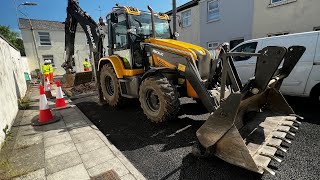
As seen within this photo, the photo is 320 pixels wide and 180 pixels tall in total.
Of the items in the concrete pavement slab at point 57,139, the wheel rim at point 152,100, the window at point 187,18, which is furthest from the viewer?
the window at point 187,18

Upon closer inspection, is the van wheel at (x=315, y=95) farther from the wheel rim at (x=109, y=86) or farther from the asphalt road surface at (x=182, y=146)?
the wheel rim at (x=109, y=86)

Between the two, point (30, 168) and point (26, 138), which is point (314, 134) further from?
point (26, 138)

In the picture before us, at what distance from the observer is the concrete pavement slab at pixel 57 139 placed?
3813 millimetres

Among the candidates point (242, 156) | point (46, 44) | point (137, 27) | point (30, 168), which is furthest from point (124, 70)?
point (46, 44)

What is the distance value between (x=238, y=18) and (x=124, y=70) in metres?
9.98

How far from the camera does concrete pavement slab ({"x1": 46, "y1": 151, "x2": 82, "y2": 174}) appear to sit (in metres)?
2.96

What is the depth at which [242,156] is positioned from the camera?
2.41m

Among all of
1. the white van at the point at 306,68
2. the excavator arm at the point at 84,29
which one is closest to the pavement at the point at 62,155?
the excavator arm at the point at 84,29

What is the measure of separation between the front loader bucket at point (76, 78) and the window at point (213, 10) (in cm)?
955

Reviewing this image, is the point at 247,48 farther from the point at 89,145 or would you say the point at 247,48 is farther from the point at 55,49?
the point at 55,49

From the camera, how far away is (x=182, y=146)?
11.4ft

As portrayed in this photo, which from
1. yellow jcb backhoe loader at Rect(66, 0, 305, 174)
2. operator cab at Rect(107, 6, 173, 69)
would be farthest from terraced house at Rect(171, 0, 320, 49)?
yellow jcb backhoe loader at Rect(66, 0, 305, 174)

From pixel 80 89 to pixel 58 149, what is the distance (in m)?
5.99

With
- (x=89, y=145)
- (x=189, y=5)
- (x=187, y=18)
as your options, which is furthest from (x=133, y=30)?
(x=187, y=18)
